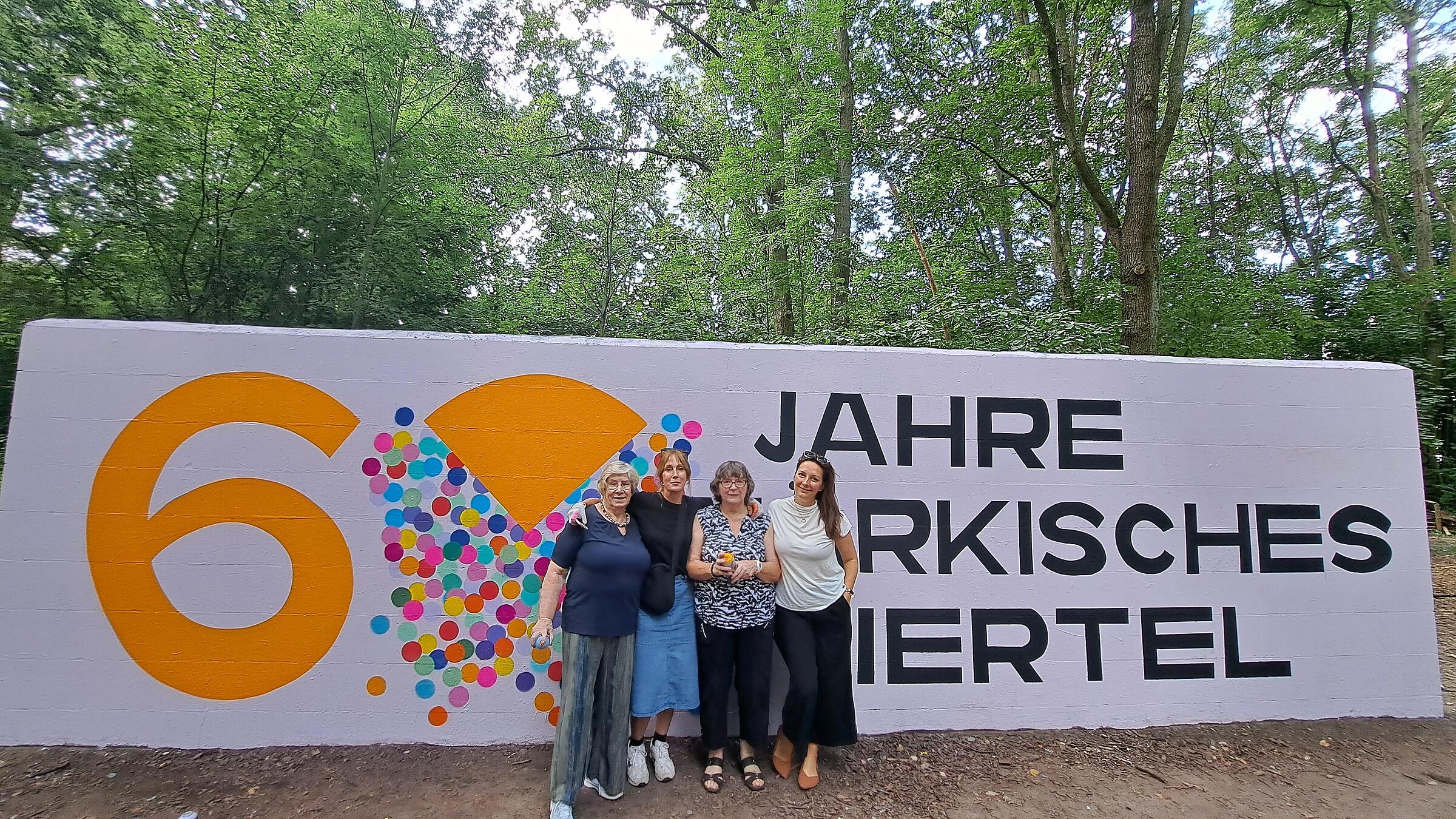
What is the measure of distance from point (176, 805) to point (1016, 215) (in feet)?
42.0

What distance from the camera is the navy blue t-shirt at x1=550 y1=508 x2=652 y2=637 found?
264 cm

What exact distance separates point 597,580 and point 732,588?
63cm

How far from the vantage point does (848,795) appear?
9.44 feet

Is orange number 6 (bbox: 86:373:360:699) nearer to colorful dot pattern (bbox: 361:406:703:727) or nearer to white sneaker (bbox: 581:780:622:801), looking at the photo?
colorful dot pattern (bbox: 361:406:703:727)

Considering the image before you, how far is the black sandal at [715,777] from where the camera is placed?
2.86 metres

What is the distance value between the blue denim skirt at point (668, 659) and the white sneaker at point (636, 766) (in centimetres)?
18

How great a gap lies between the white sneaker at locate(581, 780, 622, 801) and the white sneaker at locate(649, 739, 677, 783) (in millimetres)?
159

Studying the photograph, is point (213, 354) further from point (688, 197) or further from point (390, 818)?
point (688, 197)

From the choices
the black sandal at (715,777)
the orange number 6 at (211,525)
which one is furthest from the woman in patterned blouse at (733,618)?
the orange number 6 at (211,525)

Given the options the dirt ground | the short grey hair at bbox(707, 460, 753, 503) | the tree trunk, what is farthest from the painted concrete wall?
the tree trunk

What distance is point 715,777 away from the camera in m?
2.89

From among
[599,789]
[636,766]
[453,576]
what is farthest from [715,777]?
[453,576]

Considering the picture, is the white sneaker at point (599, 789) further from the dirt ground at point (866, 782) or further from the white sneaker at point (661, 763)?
the white sneaker at point (661, 763)

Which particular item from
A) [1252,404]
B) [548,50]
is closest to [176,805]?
[1252,404]
